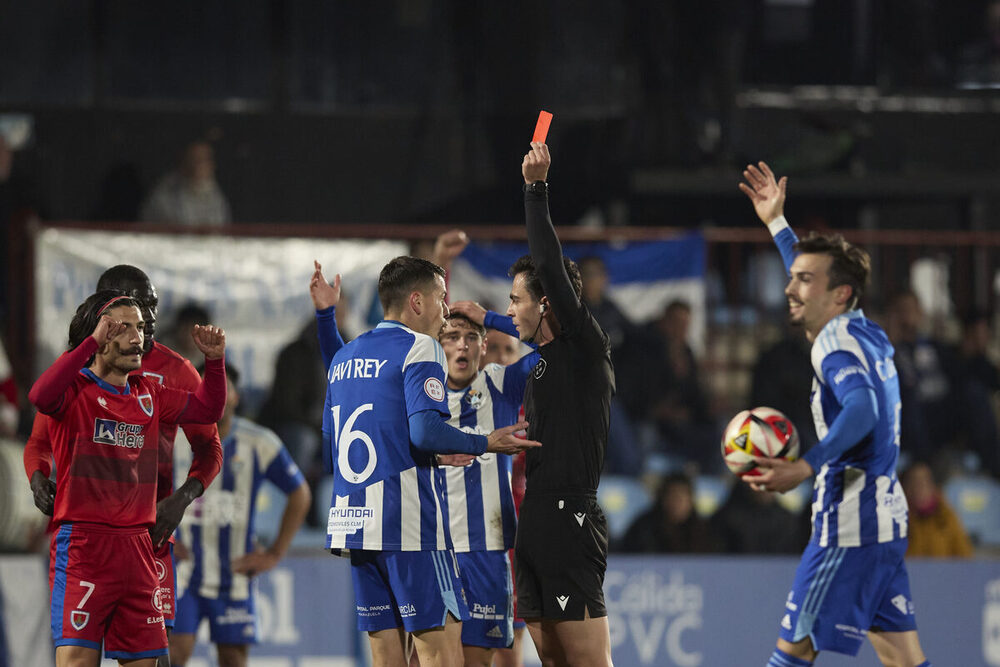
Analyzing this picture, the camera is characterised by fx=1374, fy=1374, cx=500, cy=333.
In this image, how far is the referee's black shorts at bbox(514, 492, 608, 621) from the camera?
223 inches

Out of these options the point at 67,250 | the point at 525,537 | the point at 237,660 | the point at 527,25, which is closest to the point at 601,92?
the point at 527,25

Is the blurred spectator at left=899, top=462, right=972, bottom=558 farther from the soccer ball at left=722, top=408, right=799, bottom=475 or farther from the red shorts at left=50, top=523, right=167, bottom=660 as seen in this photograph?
the red shorts at left=50, top=523, right=167, bottom=660

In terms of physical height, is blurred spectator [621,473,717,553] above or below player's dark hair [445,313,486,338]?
below

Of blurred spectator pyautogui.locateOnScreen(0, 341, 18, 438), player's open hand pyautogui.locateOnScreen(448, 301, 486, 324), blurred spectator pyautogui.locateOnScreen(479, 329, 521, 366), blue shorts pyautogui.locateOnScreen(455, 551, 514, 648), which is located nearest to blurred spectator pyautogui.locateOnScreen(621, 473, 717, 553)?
blurred spectator pyautogui.locateOnScreen(479, 329, 521, 366)

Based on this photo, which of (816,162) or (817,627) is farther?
(816,162)

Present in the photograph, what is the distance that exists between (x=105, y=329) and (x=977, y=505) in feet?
25.8

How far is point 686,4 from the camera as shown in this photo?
13.5 metres

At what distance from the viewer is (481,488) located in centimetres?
657

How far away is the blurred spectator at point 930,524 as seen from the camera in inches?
407

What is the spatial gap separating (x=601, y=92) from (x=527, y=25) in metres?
0.98

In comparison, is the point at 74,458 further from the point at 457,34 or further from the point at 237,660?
the point at 457,34

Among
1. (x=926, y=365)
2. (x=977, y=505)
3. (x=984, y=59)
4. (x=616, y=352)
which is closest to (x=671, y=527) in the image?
(x=616, y=352)

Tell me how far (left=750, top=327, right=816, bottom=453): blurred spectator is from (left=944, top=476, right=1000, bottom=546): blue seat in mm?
1252

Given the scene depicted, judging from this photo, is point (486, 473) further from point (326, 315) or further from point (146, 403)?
point (146, 403)
